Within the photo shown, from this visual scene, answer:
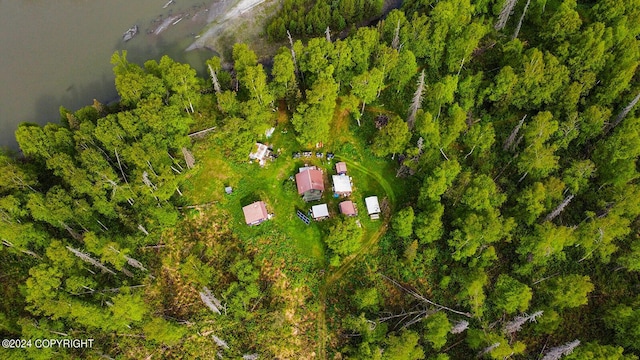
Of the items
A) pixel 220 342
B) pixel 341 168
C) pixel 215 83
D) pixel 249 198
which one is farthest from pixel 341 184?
pixel 220 342

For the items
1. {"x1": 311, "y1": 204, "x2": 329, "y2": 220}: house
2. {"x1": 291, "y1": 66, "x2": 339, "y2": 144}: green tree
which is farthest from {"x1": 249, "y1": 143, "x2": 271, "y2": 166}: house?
{"x1": 311, "y1": 204, "x2": 329, "y2": 220}: house

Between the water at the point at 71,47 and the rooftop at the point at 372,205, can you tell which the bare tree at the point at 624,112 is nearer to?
the rooftop at the point at 372,205

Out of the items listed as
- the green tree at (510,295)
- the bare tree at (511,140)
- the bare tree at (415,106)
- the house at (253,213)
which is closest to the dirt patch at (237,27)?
the bare tree at (415,106)

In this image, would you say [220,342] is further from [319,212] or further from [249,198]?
[319,212]

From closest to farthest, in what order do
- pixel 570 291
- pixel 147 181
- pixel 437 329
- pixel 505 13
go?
1. pixel 437 329
2. pixel 570 291
3. pixel 147 181
4. pixel 505 13

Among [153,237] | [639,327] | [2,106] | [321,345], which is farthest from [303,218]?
[2,106]

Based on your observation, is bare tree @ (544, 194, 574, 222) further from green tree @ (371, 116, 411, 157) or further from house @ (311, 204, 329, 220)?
house @ (311, 204, 329, 220)

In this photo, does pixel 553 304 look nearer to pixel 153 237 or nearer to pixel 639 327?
pixel 639 327
